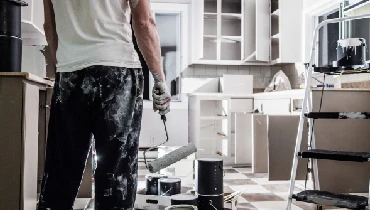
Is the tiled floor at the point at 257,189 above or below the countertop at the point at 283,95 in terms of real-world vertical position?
below

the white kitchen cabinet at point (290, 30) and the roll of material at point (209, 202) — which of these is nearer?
the roll of material at point (209, 202)

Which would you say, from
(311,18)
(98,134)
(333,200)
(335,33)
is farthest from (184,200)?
(311,18)

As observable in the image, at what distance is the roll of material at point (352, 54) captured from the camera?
8.48 ft

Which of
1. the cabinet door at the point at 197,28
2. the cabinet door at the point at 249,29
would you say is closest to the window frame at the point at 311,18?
the cabinet door at the point at 249,29

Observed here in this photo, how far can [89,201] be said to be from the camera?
9.16 feet

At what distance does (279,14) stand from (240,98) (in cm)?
113

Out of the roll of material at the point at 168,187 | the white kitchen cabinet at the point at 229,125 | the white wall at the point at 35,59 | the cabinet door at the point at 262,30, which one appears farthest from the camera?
the cabinet door at the point at 262,30

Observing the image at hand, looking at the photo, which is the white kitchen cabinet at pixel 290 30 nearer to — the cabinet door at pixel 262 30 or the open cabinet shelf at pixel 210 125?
the cabinet door at pixel 262 30

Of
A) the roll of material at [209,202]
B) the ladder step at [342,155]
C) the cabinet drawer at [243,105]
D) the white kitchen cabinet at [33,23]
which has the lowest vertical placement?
the roll of material at [209,202]

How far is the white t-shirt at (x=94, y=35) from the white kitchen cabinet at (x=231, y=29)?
4.03m

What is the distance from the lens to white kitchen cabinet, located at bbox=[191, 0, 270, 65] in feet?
16.5

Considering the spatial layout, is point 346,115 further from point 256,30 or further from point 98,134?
point 256,30

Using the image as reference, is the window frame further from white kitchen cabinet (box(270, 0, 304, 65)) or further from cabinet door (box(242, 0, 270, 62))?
cabinet door (box(242, 0, 270, 62))

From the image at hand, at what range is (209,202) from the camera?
2273mm
